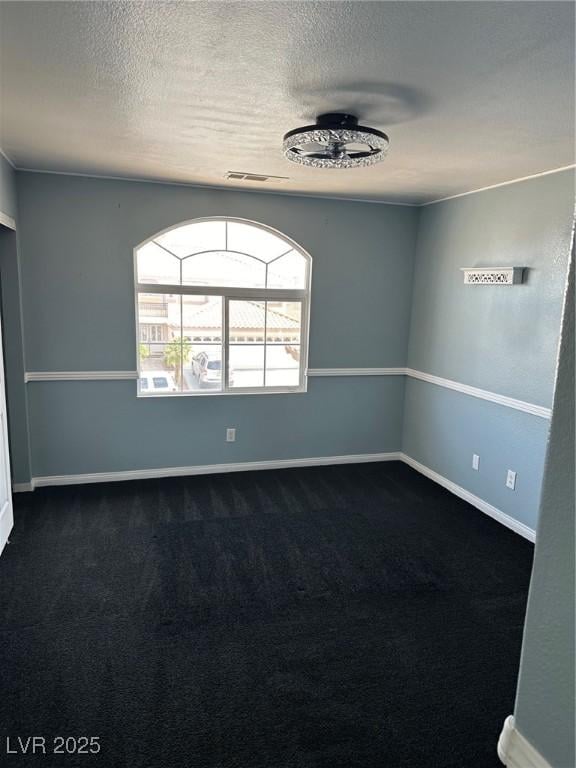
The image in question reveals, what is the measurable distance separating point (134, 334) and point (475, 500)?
307cm

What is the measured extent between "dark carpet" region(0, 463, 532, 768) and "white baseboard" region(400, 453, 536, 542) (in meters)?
0.07

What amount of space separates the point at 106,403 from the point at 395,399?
267cm

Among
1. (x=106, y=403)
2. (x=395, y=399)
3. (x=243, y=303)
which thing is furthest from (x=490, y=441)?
(x=106, y=403)

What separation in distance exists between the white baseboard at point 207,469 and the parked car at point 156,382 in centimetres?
69

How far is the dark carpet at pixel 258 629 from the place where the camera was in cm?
191

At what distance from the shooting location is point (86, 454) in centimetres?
414

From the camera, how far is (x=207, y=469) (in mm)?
4488

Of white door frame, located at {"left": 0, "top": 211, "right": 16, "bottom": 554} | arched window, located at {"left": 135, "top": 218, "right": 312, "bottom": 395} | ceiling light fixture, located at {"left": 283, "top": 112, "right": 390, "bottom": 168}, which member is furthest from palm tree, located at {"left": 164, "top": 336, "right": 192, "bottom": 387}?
ceiling light fixture, located at {"left": 283, "top": 112, "right": 390, "bottom": 168}

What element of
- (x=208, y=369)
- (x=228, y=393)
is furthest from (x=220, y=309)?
(x=228, y=393)

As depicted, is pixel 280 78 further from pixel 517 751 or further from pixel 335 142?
pixel 517 751

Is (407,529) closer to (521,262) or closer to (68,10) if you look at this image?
(521,262)

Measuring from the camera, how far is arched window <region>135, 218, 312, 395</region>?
4180 mm

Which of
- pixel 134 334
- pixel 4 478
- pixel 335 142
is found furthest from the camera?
pixel 134 334

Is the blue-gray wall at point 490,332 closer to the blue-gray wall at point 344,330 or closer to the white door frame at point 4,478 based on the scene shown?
the blue-gray wall at point 344,330
